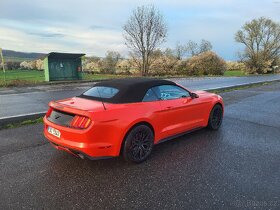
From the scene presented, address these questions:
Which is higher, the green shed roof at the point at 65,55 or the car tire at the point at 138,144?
the green shed roof at the point at 65,55

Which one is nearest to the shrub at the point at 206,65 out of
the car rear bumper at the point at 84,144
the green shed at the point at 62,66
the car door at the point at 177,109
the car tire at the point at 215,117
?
the green shed at the point at 62,66

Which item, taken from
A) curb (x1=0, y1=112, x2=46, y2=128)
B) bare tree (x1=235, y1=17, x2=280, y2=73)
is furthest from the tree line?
curb (x1=0, y1=112, x2=46, y2=128)

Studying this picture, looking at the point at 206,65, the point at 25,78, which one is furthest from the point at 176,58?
the point at 25,78

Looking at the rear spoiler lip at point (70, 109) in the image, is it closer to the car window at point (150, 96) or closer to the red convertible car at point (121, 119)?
the red convertible car at point (121, 119)

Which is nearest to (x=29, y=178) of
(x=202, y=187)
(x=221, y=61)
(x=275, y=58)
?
(x=202, y=187)

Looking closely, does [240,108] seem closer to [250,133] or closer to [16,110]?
[250,133]

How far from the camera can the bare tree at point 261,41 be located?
49719 mm

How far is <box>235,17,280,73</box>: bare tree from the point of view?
4972 centimetres

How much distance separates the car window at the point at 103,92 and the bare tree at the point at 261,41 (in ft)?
162

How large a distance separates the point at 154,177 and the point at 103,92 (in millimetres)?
1839

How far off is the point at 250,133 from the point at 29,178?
4.89 metres

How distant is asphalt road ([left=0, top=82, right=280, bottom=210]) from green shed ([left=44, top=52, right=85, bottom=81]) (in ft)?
49.1

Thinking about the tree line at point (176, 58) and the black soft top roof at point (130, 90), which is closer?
the black soft top roof at point (130, 90)

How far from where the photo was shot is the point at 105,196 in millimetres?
3354
